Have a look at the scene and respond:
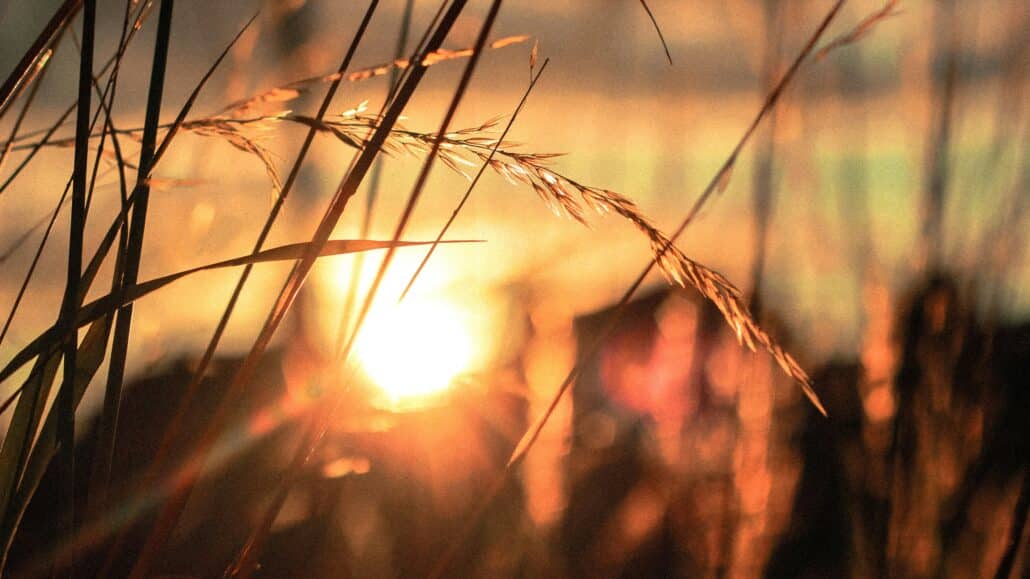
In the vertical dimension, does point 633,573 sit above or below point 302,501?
below

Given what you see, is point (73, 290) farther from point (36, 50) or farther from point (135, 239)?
point (36, 50)

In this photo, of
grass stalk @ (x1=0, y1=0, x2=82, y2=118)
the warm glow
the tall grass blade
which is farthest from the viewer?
the warm glow

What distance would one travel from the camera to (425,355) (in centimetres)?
140

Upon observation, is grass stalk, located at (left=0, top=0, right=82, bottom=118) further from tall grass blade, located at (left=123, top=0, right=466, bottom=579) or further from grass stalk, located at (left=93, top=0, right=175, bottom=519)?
tall grass blade, located at (left=123, top=0, right=466, bottom=579)

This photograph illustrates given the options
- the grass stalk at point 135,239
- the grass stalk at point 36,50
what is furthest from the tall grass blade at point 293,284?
the grass stalk at point 36,50

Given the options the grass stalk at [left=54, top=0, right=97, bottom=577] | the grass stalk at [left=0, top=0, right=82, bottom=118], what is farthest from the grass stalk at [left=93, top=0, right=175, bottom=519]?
the grass stalk at [left=0, top=0, right=82, bottom=118]

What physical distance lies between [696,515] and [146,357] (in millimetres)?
1227

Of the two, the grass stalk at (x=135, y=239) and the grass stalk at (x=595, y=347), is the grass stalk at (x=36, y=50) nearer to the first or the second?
the grass stalk at (x=135, y=239)

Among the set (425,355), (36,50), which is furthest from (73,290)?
(425,355)

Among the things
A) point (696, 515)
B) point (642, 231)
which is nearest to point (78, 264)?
point (642, 231)

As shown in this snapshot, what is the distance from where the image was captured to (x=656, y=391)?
7.52 feet

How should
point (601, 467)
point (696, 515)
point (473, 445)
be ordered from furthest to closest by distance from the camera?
point (601, 467), point (473, 445), point (696, 515)

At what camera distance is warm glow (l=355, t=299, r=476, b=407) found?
1.20 metres

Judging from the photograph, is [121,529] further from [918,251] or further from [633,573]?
[633,573]
